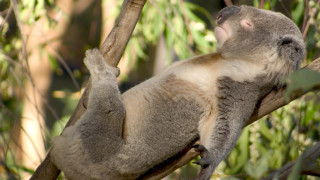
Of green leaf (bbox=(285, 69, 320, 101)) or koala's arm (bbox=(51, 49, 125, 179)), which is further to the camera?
koala's arm (bbox=(51, 49, 125, 179))

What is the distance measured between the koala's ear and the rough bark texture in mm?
168

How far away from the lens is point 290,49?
2049 millimetres

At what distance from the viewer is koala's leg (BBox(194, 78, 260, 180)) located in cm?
187

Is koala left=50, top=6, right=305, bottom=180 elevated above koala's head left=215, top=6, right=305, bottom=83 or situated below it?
below

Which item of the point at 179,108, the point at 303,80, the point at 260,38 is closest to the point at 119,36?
the point at 179,108

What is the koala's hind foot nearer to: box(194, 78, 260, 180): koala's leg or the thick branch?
box(194, 78, 260, 180): koala's leg

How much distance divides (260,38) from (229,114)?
0.45 meters

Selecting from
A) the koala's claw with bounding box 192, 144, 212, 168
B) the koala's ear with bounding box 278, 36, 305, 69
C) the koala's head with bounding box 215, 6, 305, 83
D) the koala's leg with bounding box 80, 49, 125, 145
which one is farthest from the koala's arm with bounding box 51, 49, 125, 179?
the koala's ear with bounding box 278, 36, 305, 69

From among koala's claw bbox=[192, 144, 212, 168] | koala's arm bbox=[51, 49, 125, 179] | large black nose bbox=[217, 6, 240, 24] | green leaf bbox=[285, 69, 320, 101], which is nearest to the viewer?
green leaf bbox=[285, 69, 320, 101]

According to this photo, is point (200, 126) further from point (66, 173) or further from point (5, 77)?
point (5, 77)

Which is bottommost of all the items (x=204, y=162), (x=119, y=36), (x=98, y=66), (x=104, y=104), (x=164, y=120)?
(x=204, y=162)

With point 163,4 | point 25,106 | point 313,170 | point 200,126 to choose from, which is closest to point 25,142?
point 25,106

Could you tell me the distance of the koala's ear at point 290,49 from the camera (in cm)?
204

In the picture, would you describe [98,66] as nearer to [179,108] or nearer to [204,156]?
[179,108]
